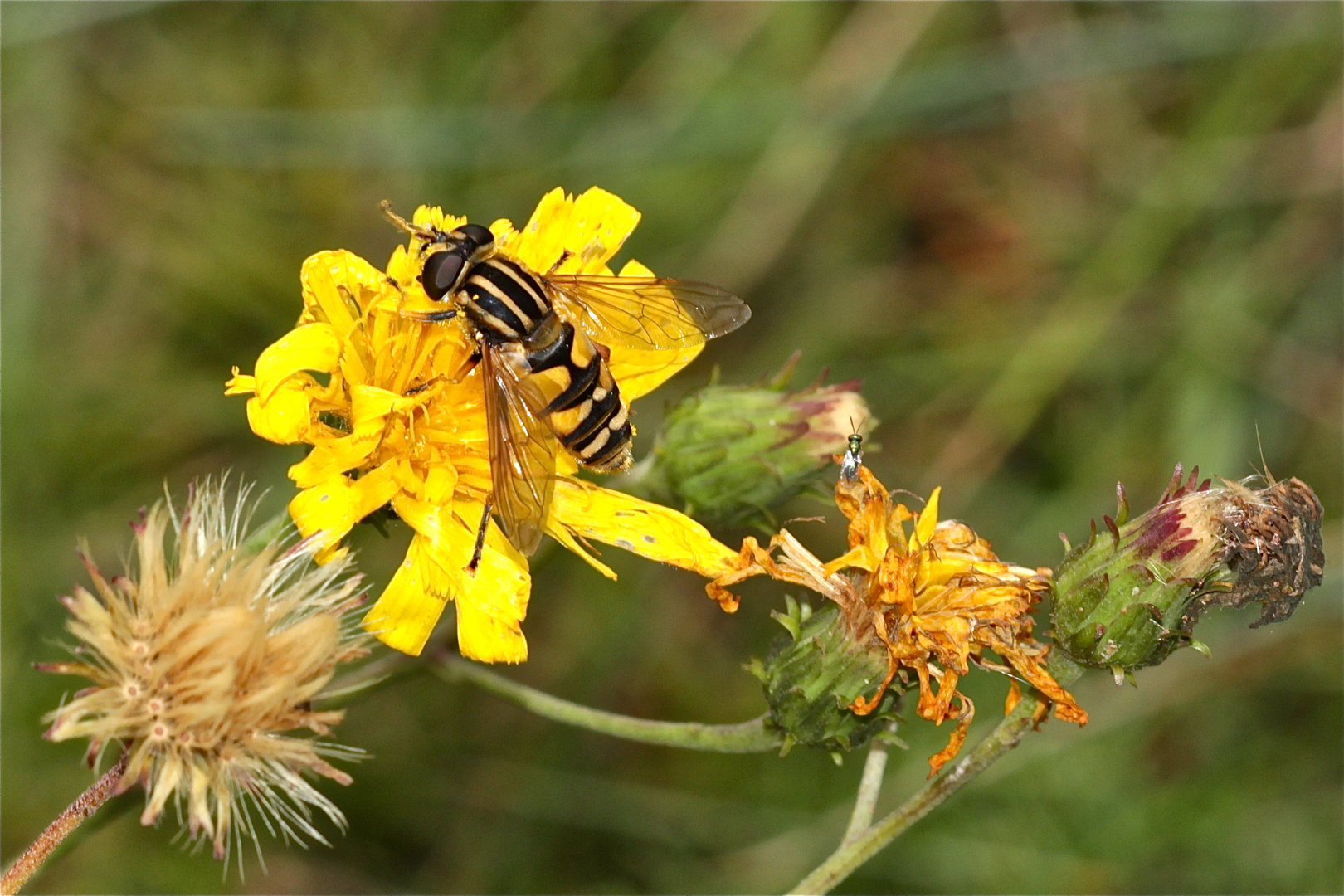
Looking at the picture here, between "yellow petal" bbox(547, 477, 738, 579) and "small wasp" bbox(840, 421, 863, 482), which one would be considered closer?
"small wasp" bbox(840, 421, 863, 482)

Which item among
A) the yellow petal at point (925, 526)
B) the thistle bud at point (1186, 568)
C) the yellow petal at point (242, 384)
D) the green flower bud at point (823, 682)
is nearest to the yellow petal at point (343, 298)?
the yellow petal at point (242, 384)

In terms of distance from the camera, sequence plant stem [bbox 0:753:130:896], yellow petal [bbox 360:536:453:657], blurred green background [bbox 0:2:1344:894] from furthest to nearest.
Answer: blurred green background [bbox 0:2:1344:894] < yellow petal [bbox 360:536:453:657] < plant stem [bbox 0:753:130:896]

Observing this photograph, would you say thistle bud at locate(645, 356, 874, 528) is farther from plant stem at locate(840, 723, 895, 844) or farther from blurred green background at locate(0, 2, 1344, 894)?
blurred green background at locate(0, 2, 1344, 894)

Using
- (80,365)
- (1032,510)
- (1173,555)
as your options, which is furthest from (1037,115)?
(80,365)

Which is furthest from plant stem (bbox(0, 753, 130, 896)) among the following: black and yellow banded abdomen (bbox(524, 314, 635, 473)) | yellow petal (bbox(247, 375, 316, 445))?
black and yellow banded abdomen (bbox(524, 314, 635, 473))

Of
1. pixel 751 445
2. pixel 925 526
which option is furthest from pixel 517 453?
pixel 925 526

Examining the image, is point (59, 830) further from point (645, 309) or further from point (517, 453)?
point (645, 309)

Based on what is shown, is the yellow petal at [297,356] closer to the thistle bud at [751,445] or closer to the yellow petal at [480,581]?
the yellow petal at [480,581]
